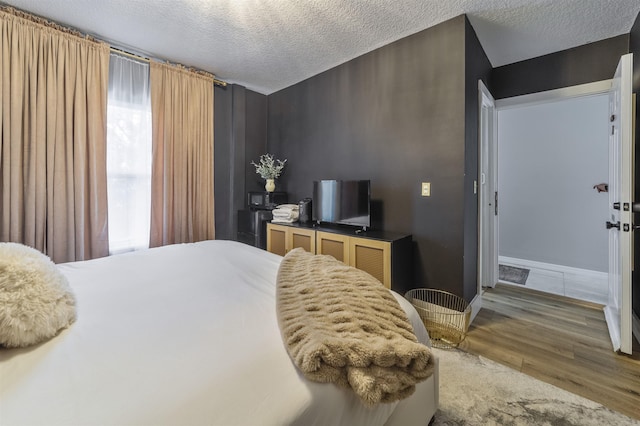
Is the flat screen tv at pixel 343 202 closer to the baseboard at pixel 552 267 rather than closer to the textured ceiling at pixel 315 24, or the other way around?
the textured ceiling at pixel 315 24

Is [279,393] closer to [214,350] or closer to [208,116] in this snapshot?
[214,350]

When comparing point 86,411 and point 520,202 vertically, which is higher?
point 520,202

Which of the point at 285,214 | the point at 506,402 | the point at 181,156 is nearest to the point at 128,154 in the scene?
the point at 181,156

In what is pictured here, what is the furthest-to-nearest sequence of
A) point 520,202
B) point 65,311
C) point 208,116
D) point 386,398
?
point 520,202, point 208,116, point 65,311, point 386,398

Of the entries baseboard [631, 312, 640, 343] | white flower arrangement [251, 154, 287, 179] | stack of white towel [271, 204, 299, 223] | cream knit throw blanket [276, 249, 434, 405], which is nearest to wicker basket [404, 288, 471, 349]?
baseboard [631, 312, 640, 343]

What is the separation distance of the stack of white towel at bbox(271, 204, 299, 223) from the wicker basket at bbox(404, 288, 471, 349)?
150 cm

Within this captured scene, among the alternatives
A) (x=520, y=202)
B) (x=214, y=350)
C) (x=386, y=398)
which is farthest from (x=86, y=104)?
(x=520, y=202)

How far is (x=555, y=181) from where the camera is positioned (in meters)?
3.80

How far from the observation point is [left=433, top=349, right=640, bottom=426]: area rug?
135 cm

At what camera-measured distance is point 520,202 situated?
13.4 feet

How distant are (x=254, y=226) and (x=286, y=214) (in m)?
0.54

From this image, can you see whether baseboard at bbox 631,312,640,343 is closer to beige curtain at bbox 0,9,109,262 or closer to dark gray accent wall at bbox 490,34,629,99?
dark gray accent wall at bbox 490,34,629,99

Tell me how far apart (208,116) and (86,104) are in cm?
116

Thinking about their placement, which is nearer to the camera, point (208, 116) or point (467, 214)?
point (467, 214)
